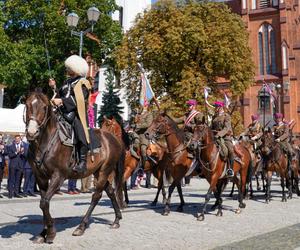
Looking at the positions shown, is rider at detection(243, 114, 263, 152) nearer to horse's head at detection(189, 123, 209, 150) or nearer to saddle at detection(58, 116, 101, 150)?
horse's head at detection(189, 123, 209, 150)

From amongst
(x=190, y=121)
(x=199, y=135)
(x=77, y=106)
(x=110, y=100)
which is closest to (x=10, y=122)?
(x=190, y=121)

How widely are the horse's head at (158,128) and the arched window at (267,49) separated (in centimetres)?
4862

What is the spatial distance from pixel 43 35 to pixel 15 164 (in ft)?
63.9

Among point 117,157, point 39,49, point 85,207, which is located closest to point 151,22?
point 39,49

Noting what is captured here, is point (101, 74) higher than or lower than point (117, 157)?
higher

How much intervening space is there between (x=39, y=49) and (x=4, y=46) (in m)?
4.03

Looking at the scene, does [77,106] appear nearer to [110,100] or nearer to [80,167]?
[80,167]

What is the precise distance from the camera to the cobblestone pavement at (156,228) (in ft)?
22.0

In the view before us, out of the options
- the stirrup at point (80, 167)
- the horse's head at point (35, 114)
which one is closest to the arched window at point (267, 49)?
the stirrup at point (80, 167)

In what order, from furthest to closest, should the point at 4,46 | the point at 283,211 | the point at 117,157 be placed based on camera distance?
the point at 4,46
the point at 283,211
the point at 117,157

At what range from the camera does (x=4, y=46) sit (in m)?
27.2

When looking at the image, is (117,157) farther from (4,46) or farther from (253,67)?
(253,67)

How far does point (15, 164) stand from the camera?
49.5ft

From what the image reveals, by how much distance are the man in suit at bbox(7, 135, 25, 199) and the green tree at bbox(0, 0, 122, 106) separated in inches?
582
